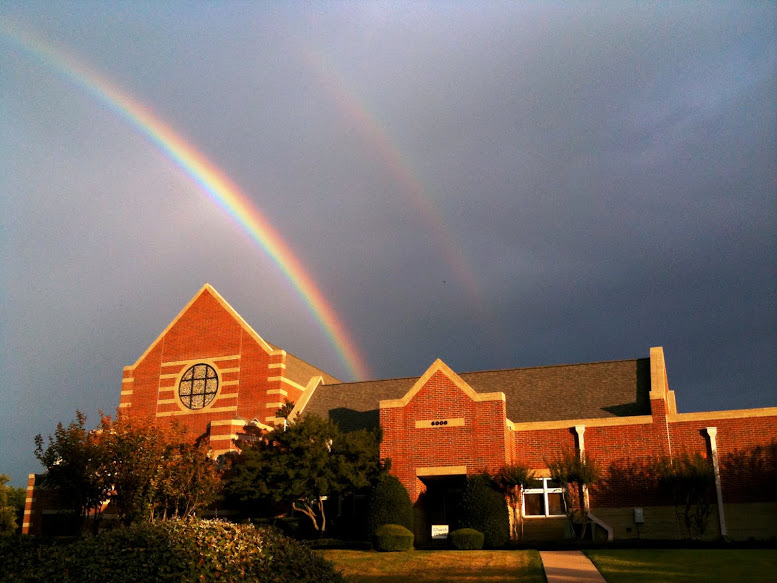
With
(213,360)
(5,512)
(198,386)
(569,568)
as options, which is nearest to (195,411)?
(198,386)

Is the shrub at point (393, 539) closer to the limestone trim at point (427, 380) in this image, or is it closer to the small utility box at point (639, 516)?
the limestone trim at point (427, 380)

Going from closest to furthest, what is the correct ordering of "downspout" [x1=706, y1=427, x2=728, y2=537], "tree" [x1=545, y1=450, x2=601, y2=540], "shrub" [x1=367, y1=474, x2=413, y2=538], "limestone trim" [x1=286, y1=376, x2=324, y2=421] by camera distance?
"downspout" [x1=706, y1=427, x2=728, y2=537], "shrub" [x1=367, y1=474, x2=413, y2=538], "tree" [x1=545, y1=450, x2=601, y2=540], "limestone trim" [x1=286, y1=376, x2=324, y2=421]

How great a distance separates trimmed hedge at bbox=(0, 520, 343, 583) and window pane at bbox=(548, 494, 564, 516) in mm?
22282

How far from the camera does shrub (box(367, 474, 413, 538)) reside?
32375mm

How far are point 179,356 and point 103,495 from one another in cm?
1956

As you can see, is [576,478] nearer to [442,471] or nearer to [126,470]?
[442,471]

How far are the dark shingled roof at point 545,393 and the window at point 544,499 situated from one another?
3549mm

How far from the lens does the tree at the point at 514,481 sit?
3222cm

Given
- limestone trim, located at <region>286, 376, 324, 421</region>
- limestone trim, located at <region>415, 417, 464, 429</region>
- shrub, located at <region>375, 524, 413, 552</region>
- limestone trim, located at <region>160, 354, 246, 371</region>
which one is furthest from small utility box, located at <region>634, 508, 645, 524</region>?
limestone trim, located at <region>160, 354, 246, 371</region>

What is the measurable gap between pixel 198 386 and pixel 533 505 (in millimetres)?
25791

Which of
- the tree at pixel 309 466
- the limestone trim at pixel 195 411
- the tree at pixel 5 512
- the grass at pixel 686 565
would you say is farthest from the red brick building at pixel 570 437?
the tree at pixel 5 512

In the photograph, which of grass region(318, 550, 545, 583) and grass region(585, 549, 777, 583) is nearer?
grass region(585, 549, 777, 583)

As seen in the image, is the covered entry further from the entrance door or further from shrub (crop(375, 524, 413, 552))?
shrub (crop(375, 524, 413, 552))

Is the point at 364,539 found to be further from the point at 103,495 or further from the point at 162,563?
the point at 162,563
